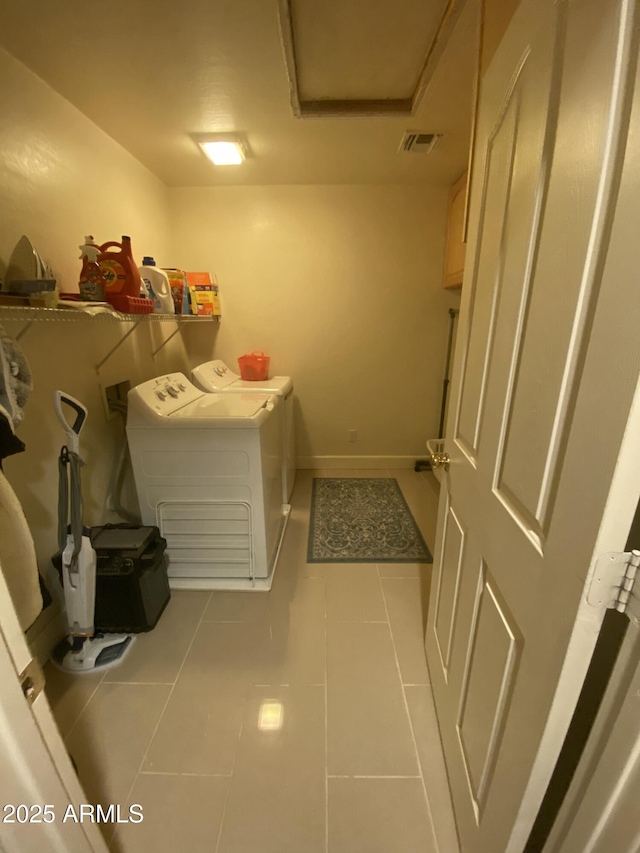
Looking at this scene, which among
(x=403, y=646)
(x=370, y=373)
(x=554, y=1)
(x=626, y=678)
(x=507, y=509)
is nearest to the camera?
(x=626, y=678)

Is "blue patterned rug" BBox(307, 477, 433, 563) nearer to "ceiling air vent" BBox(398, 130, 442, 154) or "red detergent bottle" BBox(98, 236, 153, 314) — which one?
"red detergent bottle" BBox(98, 236, 153, 314)

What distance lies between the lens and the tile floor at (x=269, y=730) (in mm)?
993

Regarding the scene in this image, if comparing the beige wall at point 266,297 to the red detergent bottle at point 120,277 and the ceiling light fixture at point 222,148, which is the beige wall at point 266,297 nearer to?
the red detergent bottle at point 120,277

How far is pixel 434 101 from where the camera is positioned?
160 cm

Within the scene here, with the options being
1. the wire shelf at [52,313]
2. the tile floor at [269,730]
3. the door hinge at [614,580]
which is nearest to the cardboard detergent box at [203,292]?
the wire shelf at [52,313]

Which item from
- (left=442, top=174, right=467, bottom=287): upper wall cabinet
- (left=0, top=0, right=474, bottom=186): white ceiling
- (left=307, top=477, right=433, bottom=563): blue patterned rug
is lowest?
(left=307, top=477, right=433, bottom=563): blue patterned rug

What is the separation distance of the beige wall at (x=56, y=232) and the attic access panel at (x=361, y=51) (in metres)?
1.02

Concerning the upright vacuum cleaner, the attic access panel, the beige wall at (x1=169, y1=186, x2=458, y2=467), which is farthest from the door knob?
the beige wall at (x1=169, y1=186, x2=458, y2=467)

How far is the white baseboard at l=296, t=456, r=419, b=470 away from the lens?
3.28 metres

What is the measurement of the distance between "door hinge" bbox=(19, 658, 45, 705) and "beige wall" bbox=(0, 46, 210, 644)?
1.05 m

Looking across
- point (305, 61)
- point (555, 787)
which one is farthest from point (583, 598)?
point (305, 61)

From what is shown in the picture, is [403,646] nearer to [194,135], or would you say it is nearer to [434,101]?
[434,101]

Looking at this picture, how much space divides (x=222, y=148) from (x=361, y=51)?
1.03 metres

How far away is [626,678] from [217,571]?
1.75m
